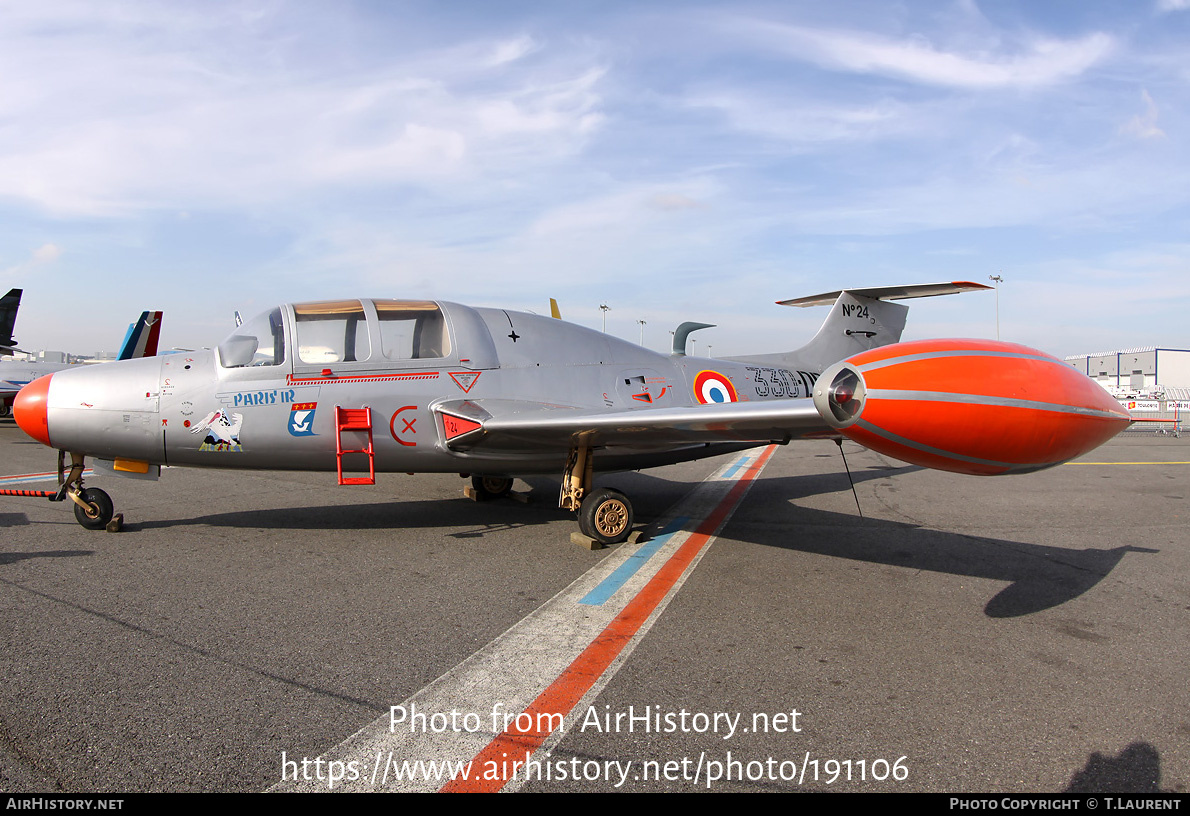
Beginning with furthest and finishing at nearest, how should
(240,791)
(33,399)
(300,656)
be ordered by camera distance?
(33,399)
(300,656)
(240,791)

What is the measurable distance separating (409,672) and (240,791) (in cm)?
103

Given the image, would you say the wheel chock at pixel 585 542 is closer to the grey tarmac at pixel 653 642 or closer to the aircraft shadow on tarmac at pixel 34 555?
the grey tarmac at pixel 653 642

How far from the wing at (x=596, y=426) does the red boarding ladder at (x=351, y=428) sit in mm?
669

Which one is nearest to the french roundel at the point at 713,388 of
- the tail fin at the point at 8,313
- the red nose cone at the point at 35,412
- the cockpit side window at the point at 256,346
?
the cockpit side window at the point at 256,346

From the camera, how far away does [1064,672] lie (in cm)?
340

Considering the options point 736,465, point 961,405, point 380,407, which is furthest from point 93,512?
point 736,465

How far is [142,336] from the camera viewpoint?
21.3 meters

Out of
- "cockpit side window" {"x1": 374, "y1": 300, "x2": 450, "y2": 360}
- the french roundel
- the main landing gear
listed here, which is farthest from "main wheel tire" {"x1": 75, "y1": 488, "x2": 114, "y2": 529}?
the french roundel

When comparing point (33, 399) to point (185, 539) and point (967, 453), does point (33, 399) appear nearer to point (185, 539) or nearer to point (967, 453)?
point (185, 539)

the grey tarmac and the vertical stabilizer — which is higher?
the vertical stabilizer

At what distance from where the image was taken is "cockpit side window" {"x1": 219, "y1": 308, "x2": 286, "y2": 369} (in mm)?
6125

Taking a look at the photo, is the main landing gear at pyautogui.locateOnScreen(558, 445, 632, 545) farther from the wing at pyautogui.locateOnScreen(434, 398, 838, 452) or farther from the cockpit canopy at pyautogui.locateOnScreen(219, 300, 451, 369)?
the cockpit canopy at pyautogui.locateOnScreen(219, 300, 451, 369)

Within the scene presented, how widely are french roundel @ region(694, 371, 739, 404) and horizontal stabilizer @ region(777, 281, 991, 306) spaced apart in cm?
332

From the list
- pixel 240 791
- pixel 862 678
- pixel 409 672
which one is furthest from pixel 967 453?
pixel 240 791
